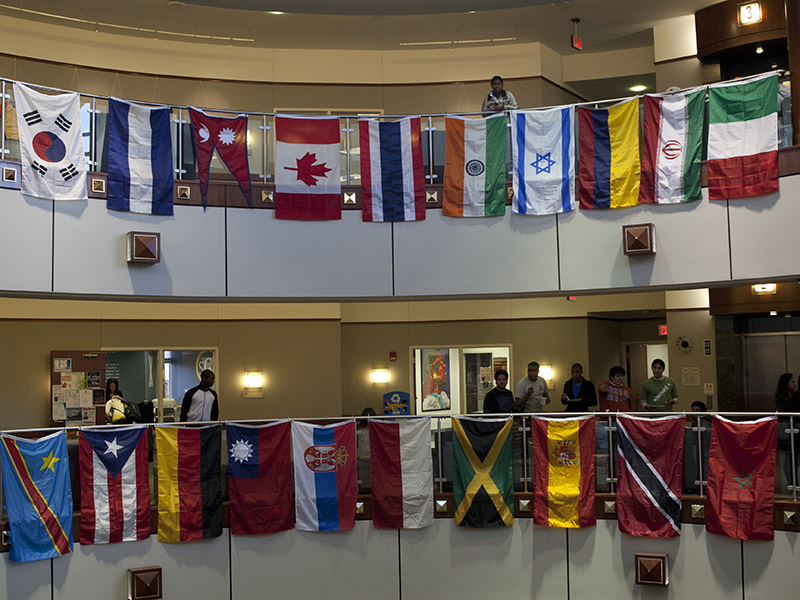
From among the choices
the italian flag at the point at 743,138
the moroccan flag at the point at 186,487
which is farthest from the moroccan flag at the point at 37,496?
the italian flag at the point at 743,138

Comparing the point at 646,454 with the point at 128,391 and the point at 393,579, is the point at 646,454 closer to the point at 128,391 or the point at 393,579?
the point at 393,579

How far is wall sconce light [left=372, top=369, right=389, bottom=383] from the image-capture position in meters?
17.9

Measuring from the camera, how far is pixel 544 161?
36.8ft

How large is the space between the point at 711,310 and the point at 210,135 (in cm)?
946

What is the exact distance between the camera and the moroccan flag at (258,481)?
34.4 ft

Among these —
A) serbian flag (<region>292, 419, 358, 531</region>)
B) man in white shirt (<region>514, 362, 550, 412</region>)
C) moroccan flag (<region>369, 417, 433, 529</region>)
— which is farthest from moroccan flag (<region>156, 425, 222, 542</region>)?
man in white shirt (<region>514, 362, 550, 412</region>)

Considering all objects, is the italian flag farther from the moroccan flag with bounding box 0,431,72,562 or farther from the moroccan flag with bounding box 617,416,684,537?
the moroccan flag with bounding box 0,431,72,562

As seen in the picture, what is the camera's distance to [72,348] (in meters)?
15.0

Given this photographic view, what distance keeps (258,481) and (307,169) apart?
14.4 feet

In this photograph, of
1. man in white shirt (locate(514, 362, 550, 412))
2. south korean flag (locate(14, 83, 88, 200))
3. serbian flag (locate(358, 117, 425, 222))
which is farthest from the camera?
man in white shirt (locate(514, 362, 550, 412))

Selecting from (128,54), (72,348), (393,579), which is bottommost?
(393,579)

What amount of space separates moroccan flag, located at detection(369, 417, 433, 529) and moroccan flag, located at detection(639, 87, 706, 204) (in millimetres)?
4433

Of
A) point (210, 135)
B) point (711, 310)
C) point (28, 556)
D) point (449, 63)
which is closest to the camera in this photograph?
point (28, 556)

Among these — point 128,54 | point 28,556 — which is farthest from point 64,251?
point 128,54
